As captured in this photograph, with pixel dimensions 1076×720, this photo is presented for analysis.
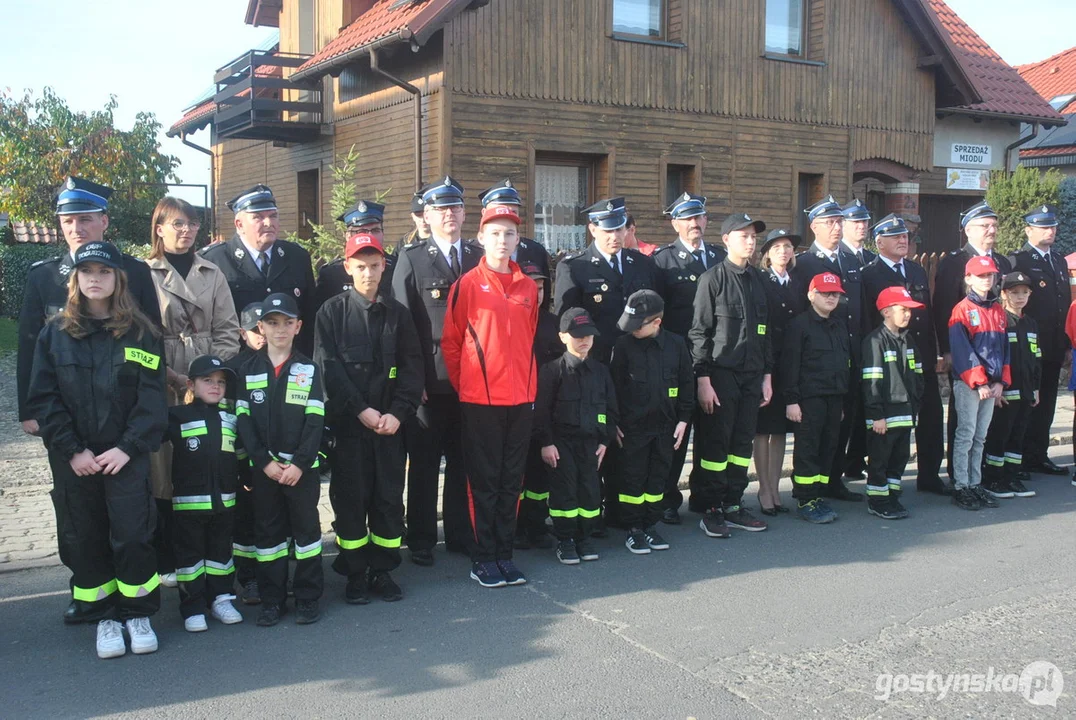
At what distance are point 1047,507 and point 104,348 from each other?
6.71 metres

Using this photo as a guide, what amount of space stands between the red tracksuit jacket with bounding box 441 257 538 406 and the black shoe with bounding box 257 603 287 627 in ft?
4.99

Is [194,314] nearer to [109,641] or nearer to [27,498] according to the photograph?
[109,641]

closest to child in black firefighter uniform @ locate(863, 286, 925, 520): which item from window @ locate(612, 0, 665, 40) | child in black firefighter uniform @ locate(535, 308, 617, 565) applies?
child in black firefighter uniform @ locate(535, 308, 617, 565)

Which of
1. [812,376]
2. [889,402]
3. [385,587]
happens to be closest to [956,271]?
[889,402]

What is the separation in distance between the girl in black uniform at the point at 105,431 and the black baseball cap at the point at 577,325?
7.82 ft

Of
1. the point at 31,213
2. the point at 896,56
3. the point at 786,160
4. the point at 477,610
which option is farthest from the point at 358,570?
the point at 31,213

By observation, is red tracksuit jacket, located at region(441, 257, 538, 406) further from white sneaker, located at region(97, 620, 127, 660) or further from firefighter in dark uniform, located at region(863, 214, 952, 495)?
firefighter in dark uniform, located at region(863, 214, 952, 495)

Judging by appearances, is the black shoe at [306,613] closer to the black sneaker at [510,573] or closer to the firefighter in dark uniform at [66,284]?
the firefighter in dark uniform at [66,284]

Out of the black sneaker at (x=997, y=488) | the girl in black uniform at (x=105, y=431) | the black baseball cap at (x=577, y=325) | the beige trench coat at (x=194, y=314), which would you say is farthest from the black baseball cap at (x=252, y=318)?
the black sneaker at (x=997, y=488)

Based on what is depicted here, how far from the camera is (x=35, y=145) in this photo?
22.6 meters

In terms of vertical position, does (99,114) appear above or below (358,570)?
above

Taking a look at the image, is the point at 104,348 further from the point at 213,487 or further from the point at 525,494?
Result: the point at 525,494

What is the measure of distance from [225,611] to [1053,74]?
1351 inches

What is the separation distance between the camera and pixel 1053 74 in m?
32.0
